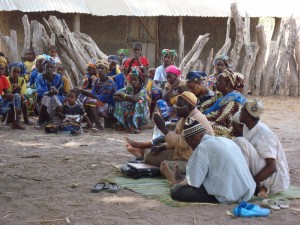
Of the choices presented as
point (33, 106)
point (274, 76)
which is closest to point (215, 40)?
point (274, 76)

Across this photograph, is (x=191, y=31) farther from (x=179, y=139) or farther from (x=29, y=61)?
(x=179, y=139)

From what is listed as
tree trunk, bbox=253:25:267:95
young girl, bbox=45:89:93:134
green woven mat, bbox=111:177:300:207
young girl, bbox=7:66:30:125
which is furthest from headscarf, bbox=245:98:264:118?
tree trunk, bbox=253:25:267:95

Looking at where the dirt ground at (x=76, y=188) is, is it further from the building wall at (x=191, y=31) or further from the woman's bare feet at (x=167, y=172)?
the building wall at (x=191, y=31)

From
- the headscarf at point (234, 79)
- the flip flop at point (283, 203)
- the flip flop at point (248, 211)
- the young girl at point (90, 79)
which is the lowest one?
the flip flop at point (283, 203)

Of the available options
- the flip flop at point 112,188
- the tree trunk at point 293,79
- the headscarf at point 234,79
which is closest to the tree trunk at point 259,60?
the tree trunk at point 293,79

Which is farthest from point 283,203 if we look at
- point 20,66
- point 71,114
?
point 20,66

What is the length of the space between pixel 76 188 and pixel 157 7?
1100cm

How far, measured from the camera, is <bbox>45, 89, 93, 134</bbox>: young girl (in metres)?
9.23

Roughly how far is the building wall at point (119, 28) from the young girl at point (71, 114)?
20.0 feet

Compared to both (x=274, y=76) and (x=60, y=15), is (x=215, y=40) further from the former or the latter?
(x=60, y=15)

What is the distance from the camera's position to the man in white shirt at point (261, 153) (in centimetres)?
538

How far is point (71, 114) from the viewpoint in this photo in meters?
9.32

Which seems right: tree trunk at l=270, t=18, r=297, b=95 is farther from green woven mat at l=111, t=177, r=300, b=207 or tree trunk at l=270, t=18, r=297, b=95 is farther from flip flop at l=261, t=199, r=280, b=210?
flip flop at l=261, t=199, r=280, b=210

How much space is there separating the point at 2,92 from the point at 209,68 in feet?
22.4
